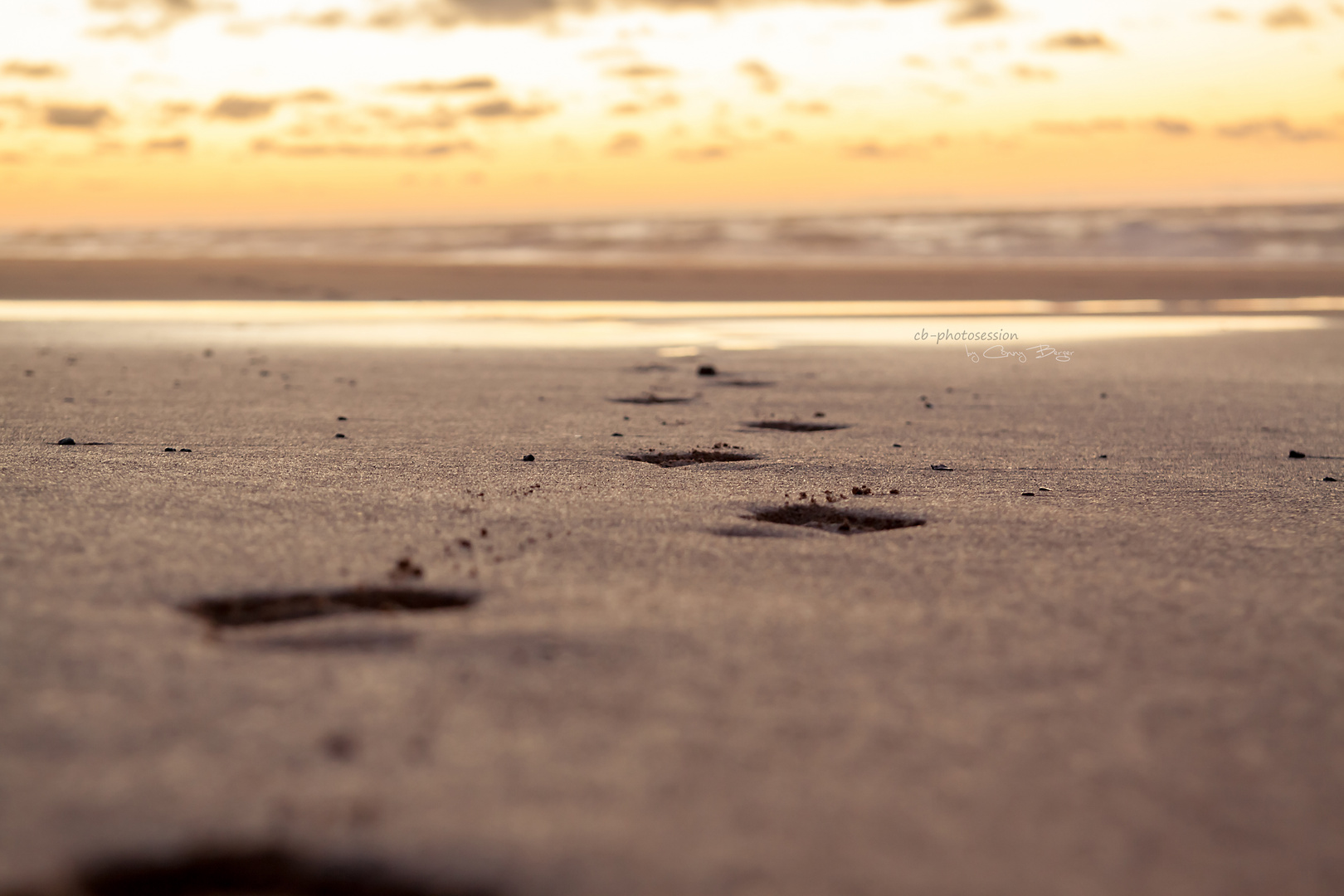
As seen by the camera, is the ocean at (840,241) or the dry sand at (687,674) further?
the ocean at (840,241)

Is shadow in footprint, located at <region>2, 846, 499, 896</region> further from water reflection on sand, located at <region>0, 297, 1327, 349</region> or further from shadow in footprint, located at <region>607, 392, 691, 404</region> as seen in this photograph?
water reflection on sand, located at <region>0, 297, 1327, 349</region>

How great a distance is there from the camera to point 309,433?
500 cm

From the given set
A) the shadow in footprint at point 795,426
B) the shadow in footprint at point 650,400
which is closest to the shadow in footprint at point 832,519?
the shadow in footprint at point 795,426

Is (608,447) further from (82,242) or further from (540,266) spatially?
(82,242)

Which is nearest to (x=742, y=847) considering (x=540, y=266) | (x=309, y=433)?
(x=309, y=433)

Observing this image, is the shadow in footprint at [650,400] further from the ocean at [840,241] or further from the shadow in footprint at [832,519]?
the ocean at [840,241]

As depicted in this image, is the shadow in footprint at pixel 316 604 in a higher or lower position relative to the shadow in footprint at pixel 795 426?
lower

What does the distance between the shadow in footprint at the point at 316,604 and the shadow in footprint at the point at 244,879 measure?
889mm

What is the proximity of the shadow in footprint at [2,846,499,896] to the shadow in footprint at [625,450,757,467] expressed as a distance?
2.92 meters

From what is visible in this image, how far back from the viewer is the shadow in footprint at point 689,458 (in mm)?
4422

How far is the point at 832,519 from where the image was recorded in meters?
3.40

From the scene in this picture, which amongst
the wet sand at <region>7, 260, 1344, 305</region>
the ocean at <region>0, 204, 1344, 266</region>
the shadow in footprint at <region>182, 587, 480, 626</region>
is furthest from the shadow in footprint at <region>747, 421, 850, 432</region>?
the ocean at <region>0, 204, 1344, 266</region>

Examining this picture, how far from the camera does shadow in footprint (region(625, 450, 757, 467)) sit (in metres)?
4.42

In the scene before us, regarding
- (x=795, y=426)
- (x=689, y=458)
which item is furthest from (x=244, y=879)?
(x=795, y=426)
